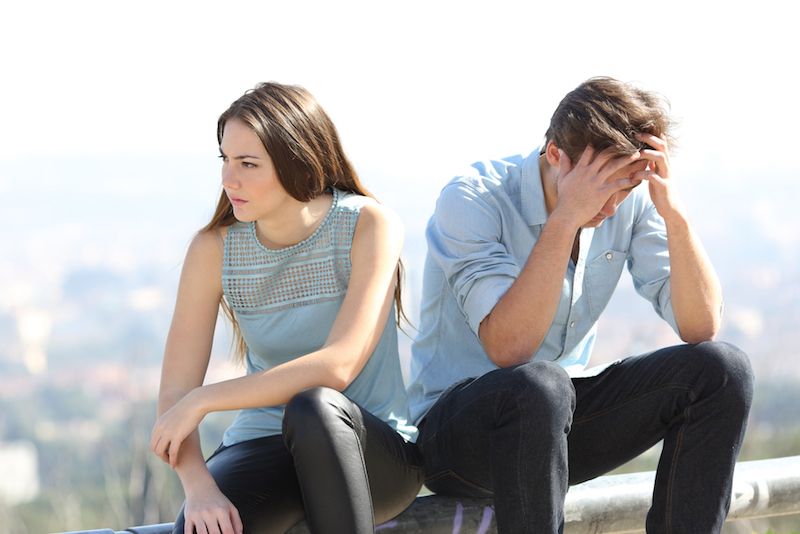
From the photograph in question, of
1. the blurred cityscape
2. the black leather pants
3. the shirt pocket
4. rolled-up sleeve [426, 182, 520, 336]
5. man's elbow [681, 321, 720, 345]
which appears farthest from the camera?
the blurred cityscape

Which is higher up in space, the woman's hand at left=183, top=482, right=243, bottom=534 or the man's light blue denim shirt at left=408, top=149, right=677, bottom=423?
the man's light blue denim shirt at left=408, top=149, right=677, bottom=423

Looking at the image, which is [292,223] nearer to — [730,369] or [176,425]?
[176,425]

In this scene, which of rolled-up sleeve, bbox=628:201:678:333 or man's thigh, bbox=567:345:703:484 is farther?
rolled-up sleeve, bbox=628:201:678:333

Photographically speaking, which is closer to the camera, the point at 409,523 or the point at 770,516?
the point at 409,523

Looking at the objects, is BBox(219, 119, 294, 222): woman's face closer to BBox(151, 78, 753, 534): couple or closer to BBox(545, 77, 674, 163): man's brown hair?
BBox(151, 78, 753, 534): couple

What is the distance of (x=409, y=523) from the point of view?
2.62m

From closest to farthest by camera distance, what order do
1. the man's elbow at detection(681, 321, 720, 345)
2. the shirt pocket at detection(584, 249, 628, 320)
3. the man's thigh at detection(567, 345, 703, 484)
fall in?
the man's thigh at detection(567, 345, 703, 484) < the man's elbow at detection(681, 321, 720, 345) < the shirt pocket at detection(584, 249, 628, 320)

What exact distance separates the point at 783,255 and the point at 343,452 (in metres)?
32.2

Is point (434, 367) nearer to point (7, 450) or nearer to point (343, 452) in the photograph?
point (343, 452)

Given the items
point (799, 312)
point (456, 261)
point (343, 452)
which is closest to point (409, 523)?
point (343, 452)

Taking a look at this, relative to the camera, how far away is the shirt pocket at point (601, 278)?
296 centimetres

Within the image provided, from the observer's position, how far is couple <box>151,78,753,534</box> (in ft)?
7.84

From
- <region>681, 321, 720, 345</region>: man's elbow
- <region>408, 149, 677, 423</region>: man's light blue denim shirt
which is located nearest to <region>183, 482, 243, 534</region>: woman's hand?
<region>408, 149, 677, 423</region>: man's light blue denim shirt

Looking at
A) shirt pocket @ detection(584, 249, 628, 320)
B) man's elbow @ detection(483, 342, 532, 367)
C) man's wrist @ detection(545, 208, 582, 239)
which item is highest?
man's wrist @ detection(545, 208, 582, 239)
